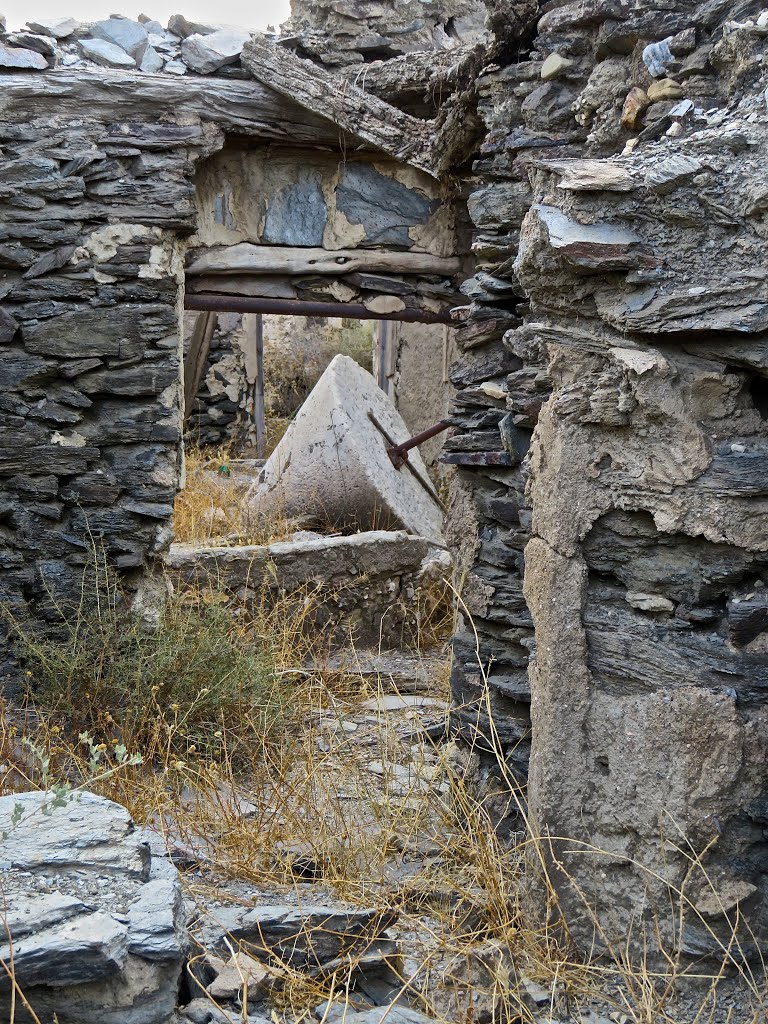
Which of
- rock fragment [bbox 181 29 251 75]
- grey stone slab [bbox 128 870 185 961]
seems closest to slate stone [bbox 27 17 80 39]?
rock fragment [bbox 181 29 251 75]

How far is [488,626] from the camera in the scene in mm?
3979

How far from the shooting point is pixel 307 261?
5.27 meters

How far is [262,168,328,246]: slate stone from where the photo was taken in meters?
5.21

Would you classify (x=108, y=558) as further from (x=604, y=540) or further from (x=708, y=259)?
(x=708, y=259)

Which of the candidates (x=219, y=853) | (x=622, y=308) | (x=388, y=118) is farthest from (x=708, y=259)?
(x=388, y=118)

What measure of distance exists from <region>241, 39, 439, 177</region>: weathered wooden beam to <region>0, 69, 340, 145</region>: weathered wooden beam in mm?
77

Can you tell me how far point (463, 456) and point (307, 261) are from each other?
1.73m

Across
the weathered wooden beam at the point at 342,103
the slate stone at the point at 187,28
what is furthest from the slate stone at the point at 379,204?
the slate stone at the point at 187,28

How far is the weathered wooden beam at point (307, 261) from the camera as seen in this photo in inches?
203

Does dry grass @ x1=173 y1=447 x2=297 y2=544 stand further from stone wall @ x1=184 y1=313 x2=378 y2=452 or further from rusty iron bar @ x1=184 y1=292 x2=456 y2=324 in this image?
rusty iron bar @ x1=184 y1=292 x2=456 y2=324

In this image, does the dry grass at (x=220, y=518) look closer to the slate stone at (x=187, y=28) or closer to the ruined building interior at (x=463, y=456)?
the ruined building interior at (x=463, y=456)

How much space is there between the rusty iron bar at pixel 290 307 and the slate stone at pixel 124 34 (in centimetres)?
116

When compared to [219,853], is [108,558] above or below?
above

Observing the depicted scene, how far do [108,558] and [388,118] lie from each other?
→ 2.46 m
